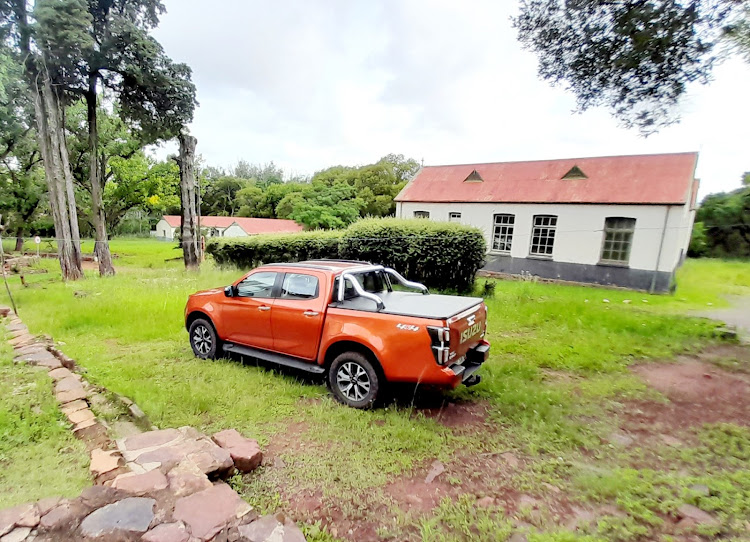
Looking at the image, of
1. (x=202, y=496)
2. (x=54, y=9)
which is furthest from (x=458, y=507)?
(x=54, y=9)

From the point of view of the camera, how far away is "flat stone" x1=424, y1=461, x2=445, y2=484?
286 centimetres

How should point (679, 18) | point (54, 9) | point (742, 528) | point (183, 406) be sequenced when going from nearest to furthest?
point (742, 528) < point (183, 406) < point (679, 18) < point (54, 9)

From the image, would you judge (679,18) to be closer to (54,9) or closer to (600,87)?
(600,87)

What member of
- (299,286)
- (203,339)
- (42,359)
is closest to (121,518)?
(299,286)

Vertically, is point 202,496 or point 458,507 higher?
point 202,496

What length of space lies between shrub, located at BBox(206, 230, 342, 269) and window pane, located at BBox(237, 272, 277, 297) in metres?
6.48

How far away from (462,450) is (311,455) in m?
1.34

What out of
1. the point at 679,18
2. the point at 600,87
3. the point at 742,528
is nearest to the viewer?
the point at 742,528

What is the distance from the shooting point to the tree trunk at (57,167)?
35.6ft

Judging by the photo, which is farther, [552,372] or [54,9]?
[54,9]

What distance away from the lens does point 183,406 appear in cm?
376

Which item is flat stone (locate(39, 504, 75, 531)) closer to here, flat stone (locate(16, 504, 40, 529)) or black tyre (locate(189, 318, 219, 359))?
flat stone (locate(16, 504, 40, 529))

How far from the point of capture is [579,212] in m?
15.0

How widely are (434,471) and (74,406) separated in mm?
3405
